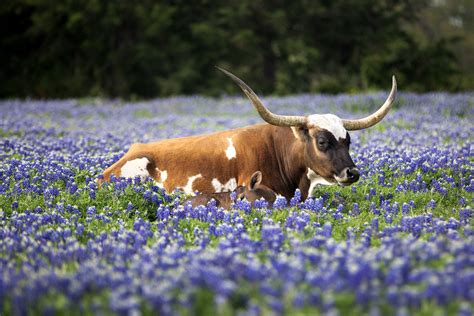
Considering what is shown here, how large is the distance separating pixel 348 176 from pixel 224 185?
155 cm

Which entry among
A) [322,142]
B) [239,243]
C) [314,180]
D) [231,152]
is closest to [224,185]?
[231,152]

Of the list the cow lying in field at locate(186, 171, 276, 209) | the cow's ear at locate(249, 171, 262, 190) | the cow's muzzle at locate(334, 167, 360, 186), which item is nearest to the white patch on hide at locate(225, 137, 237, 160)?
the cow lying in field at locate(186, 171, 276, 209)

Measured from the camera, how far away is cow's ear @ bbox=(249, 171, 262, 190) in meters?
6.14

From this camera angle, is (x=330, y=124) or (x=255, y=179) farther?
(x=330, y=124)

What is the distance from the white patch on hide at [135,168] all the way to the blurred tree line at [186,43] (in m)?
19.1

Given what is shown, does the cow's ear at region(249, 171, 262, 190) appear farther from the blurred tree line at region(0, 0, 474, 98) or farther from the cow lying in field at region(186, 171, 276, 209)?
the blurred tree line at region(0, 0, 474, 98)

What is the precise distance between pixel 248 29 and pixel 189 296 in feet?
98.6

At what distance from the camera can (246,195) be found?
6.08 metres

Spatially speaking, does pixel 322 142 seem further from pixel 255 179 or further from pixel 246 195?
pixel 246 195

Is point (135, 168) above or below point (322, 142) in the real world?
below

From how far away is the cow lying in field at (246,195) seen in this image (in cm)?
608

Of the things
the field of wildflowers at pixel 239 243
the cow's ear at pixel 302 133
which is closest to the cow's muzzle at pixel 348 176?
the field of wildflowers at pixel 239 243

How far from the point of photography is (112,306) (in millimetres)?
2807

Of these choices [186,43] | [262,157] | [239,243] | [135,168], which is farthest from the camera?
[186,43]
